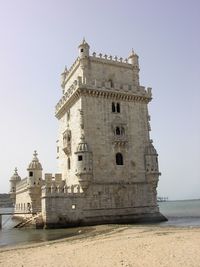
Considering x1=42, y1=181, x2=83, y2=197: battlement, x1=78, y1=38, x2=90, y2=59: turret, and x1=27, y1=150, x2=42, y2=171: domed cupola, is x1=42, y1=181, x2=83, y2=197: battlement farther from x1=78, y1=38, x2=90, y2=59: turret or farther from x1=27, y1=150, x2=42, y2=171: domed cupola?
x1=78, y1=38, x2=90, y2=59: turret

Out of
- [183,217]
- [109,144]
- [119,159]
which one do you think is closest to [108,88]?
[109,144]

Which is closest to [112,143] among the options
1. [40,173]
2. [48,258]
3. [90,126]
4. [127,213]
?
[90,126]

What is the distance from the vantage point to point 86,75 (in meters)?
37.4

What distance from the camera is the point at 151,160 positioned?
37.3 meters

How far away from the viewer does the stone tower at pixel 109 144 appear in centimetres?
3409

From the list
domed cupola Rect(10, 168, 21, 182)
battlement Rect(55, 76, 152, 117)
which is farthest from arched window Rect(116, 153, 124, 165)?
domed cupola Rect(10, 168, 21, 182)

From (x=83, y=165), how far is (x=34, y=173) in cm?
1100

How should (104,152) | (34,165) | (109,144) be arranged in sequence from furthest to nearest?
(34,165), (109,144), (104,152)

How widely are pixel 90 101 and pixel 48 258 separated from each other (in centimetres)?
2275

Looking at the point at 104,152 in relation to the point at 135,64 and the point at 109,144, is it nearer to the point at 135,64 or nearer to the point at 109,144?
the point at 109,144

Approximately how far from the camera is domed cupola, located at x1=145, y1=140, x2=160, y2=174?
3709cm

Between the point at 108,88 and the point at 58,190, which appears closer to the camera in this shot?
the point at 58,190

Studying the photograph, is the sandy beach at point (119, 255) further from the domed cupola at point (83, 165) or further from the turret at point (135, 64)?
the turret at point (135, 64)

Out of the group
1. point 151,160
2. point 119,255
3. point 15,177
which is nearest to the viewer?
point 119,255
